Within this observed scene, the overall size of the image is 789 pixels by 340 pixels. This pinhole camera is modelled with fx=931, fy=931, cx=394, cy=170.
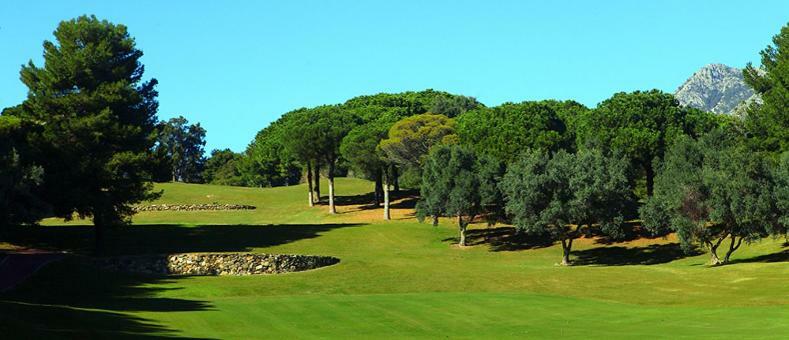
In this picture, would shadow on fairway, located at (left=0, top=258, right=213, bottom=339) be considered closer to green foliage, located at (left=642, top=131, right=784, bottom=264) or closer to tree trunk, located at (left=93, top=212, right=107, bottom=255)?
tree trunk, located at (left=93, top=212, right=107, bottom=255)

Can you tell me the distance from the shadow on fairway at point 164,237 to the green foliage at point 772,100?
142ft

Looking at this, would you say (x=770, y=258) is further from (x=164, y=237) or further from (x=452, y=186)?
(x=164, y=237)

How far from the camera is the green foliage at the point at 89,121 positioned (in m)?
76.8

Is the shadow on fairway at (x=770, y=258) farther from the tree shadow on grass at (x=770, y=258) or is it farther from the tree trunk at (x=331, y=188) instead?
the tree trunk at (x=331, y=188)

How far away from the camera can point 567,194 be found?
75.5 m

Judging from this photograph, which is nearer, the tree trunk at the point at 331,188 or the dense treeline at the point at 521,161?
the dense treeline at the point at 521,161

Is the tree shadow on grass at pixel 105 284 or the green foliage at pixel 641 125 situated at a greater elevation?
the green foliage at pixel 641 125

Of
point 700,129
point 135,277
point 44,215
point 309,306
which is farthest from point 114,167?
point 700,129

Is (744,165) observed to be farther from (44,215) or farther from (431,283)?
(44,215)

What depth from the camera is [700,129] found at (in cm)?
10006

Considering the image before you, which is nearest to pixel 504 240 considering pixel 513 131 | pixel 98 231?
pixel 513 131

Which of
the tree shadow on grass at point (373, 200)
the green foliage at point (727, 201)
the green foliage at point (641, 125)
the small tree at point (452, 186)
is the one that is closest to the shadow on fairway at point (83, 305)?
the small tree at point (452, 186)

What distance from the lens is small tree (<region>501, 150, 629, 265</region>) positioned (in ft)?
245

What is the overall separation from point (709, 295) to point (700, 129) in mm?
54334
